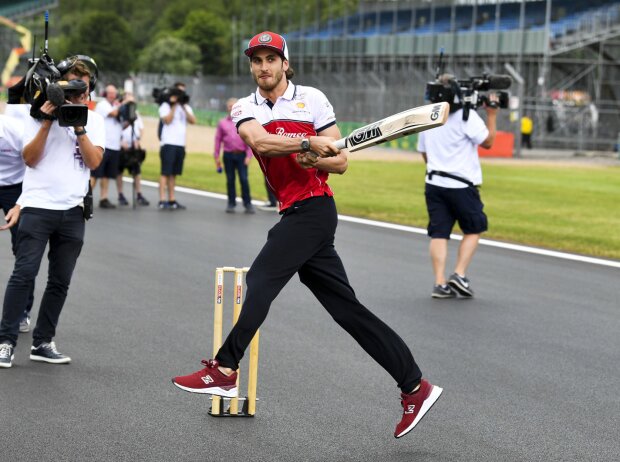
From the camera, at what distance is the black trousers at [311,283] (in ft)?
17.8

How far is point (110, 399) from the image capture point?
634cm

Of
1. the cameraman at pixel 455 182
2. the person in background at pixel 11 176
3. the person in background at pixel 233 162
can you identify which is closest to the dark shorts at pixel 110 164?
the person in background at pixel 233 162

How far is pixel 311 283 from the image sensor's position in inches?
225

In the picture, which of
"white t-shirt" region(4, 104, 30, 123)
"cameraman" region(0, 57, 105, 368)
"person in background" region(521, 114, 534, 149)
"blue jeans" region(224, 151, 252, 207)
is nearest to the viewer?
"cameraman" region(0, 57, 105, 368)

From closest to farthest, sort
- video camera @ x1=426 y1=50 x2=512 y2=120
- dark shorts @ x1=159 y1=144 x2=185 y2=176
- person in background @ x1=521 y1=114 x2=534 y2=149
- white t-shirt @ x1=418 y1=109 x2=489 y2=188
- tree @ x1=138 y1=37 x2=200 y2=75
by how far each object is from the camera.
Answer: video camera @ x1=426 y1=50 x2=512 y2=120, white t-shirt @ x1=418 y1=109 x2=489 y2=188, dark shorts @ x1=159 y1=144 x2=185 y2=176, person in background @ x1=521 y1=114 x2=534 y2=149, tree @ x1=138 y1=37 x2=200 y2=75

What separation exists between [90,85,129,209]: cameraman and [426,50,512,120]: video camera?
8.32 m

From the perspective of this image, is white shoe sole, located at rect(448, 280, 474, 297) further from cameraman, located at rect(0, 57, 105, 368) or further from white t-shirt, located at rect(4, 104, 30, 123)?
white t-shirt, located at rect(4, 104, 30, 123)

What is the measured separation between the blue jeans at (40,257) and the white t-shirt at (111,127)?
35.1 ft

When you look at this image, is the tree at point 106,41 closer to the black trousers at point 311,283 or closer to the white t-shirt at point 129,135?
the white t-shirt at point 129,135

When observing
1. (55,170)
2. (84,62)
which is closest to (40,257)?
(55,170)

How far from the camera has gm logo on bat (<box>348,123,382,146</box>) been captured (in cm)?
500

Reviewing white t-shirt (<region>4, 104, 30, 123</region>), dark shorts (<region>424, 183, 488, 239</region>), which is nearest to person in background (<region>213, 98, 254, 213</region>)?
dark shorts (<region>424, 183, 488, 239</region>)

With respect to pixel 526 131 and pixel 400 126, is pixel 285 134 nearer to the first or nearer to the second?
pixel 400 126

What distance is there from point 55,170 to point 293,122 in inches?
83.6
